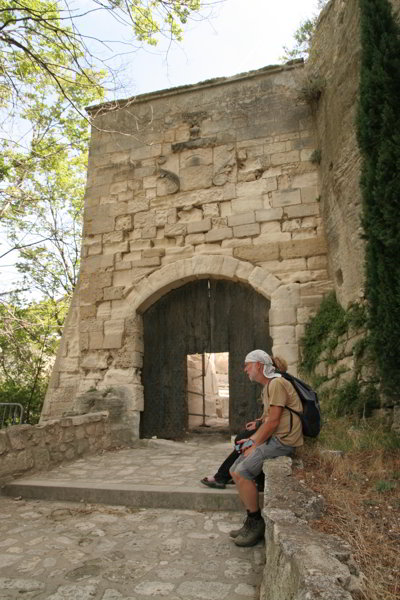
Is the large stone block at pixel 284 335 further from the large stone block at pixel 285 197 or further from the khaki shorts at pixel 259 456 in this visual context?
the khaki shorts at pixel 259 456

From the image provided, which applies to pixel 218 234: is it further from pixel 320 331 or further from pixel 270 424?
pixel 270 424

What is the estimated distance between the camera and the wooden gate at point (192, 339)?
20.4 ft

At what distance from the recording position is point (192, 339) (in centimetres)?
652

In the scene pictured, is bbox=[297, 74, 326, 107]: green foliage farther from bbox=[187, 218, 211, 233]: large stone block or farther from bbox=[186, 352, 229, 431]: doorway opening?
bbox=[186, 352, 229, 431]: doorway opening

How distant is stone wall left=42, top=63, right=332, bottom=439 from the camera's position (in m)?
6.11

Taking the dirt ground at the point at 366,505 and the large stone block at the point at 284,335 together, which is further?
the large stone block at the point at 284,335

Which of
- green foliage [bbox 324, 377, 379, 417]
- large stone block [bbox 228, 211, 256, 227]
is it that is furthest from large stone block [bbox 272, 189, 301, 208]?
green foliage [bbox 324, 377, 379, 417]

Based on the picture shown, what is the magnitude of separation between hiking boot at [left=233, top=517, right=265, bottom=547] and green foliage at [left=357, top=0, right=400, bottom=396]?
1677 millimetres

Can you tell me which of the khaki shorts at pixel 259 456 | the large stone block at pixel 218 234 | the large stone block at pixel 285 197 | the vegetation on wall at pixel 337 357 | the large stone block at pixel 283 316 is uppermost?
the large stone block at pixel 285 197

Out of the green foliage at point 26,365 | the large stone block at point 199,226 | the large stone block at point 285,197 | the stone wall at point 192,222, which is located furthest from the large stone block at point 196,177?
the green foliage at point 26,365

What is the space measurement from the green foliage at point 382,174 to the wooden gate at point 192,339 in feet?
8.34

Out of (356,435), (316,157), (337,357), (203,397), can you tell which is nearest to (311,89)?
(316,157)

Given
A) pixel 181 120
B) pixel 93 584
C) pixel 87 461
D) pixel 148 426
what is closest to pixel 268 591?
Answer: pixel 93 584

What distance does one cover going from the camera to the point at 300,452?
3.13m
